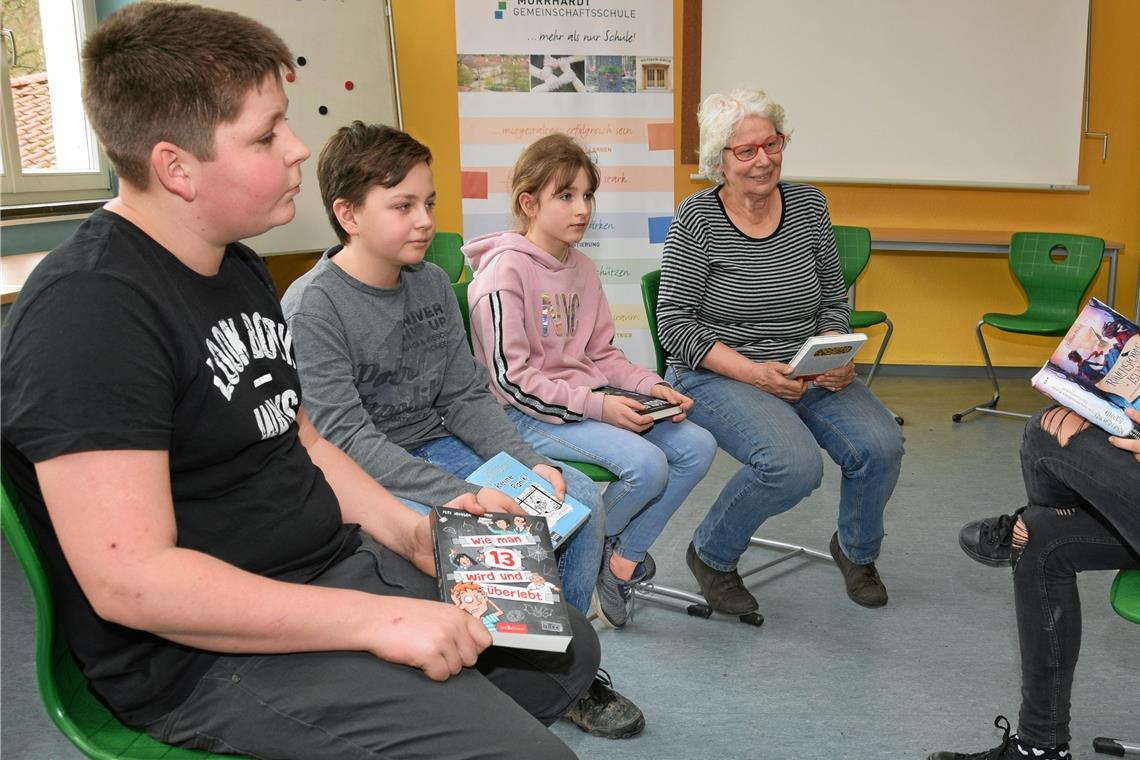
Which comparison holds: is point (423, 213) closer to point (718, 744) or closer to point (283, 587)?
point (283, 587)

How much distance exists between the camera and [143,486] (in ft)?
3.30

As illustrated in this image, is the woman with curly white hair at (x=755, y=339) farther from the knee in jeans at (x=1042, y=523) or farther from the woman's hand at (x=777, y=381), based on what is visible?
the knee in jeans at (x=1042, y=523)

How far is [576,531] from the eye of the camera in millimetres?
2152

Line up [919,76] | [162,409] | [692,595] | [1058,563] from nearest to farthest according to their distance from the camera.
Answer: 1. [162,409]
2. [1058,563]
3. [692,595]
4. [919,76]

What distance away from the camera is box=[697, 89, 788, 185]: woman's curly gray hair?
9.23 feet

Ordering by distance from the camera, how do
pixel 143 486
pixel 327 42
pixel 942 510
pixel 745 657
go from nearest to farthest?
pixel 143 486
pixel 745 657
pixel 942 510
pixel 327 42

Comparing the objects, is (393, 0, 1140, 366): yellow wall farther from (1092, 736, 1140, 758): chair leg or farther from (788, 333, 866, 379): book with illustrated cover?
(1092, 736, 1140, 758): chair leg

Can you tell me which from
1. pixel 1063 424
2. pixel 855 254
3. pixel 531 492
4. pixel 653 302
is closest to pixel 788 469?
pixel 653 302

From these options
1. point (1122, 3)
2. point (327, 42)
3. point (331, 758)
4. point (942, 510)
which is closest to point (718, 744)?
point (331, 758)

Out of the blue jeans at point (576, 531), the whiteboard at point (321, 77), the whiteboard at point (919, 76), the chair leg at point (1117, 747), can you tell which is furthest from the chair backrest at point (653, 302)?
the whiteboard at point (919, 76)

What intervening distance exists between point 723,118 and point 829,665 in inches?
58.8

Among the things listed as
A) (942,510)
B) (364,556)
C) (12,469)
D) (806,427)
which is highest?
(12,469)

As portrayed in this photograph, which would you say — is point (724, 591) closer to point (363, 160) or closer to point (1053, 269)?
point (363, 160)

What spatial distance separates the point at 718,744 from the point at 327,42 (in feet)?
11.5
